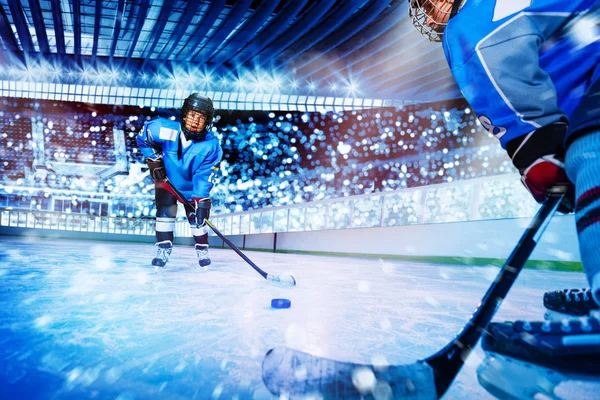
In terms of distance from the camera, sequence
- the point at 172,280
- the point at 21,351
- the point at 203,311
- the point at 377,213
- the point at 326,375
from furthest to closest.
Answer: the point at 377,213, the point at 172,280, the point at 203,311, the point at 21,351, the point at 326,375

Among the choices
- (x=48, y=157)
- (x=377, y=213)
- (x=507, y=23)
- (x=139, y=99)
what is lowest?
(x=377, y=213)

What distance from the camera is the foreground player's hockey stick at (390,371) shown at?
0.57 metres

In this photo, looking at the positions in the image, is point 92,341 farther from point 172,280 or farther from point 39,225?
point 39,225

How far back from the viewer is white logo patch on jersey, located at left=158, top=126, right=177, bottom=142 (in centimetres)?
239

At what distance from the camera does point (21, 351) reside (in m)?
0.75

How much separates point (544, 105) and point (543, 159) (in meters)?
0.09

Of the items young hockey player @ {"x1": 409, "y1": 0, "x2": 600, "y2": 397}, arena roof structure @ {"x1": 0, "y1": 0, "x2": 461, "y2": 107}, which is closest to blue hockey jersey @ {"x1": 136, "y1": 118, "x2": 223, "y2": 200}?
young hockey player @ {"x1": 409, "y1": 0, "x2": 600, "y2": 397}

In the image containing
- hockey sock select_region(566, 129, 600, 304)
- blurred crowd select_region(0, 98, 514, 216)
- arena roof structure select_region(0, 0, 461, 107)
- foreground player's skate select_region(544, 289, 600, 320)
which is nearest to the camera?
hockey sock select_region(566, 129, 600, 304)

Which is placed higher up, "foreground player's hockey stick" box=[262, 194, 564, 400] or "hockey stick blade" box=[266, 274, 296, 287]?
"foreground player's hockey stick" box=[262, 194, 564, 400]

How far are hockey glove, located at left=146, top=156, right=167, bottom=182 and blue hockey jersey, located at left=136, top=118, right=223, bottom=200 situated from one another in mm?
80

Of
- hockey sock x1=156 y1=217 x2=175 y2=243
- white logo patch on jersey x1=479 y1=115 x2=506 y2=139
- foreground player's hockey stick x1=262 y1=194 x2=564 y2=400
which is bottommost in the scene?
foreground player's hockey stick x1=262 y1=194 x2=564 y2=400

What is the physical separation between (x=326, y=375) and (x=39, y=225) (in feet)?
31.8

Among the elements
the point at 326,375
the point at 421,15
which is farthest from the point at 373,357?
the point at 421,15

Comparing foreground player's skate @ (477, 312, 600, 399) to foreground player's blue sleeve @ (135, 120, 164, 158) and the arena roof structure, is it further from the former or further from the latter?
the arena roof structure
